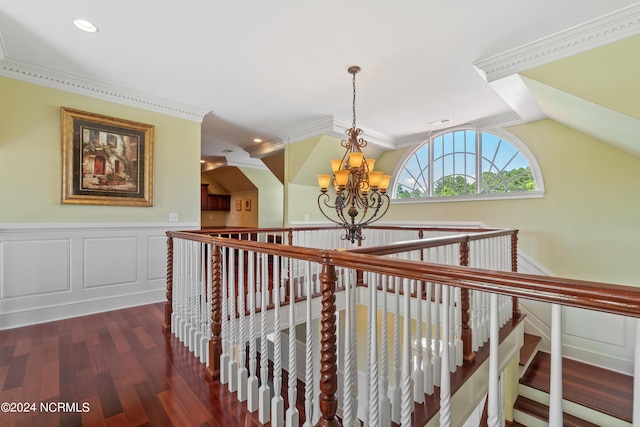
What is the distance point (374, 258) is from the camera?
42.0 inches

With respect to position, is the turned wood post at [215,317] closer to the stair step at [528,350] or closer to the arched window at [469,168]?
the stair step at [528,350]

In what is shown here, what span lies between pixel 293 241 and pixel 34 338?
8.88 ft

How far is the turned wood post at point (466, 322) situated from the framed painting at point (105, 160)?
3.61 metres

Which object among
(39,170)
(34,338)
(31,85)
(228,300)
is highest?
(31,85)

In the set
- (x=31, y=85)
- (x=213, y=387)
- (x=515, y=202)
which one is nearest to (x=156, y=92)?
(x=31, y=85)

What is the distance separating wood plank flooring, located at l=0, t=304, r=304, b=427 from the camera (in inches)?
61.6

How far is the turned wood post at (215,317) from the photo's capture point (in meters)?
1.89

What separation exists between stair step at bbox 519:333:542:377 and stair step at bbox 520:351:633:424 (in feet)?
0.37

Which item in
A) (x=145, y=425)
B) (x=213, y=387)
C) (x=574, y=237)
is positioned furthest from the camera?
(x=574, y=237)

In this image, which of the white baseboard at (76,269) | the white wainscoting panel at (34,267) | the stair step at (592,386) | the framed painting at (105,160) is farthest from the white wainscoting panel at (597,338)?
the white wainscoting panel at (34,267)

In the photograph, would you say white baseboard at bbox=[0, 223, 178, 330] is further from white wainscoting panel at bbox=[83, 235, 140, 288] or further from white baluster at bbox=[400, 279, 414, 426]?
white baluster at bbox=[400, 279, 414, 426]

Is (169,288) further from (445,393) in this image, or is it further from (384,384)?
(445,393)

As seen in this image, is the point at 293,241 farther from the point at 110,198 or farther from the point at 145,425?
the point at 145,425

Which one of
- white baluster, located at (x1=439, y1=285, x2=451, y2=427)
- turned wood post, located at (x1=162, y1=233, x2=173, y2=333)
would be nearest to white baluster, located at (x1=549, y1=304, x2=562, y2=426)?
white baluster, located at (x1=439, y1=285, x2=451, y2=427)
